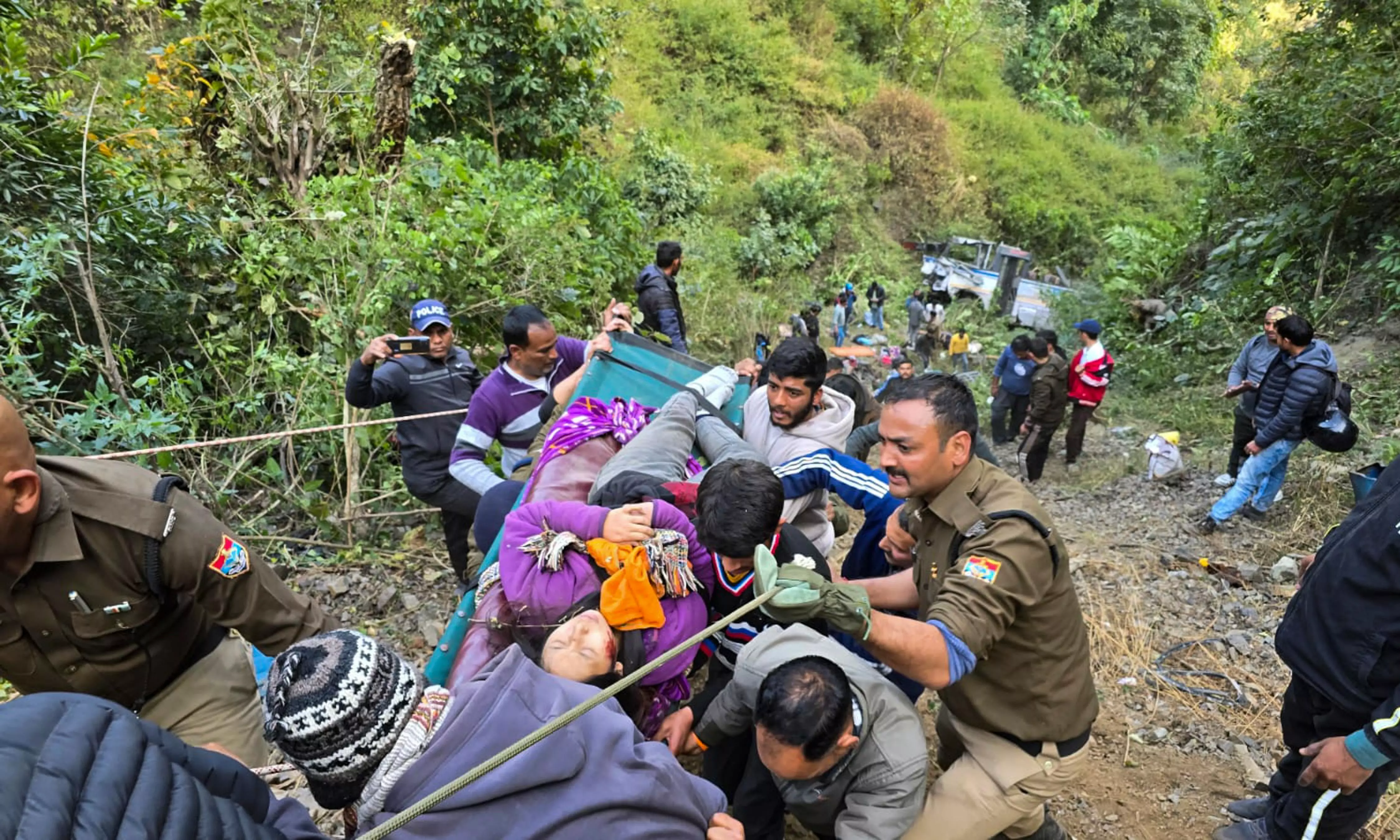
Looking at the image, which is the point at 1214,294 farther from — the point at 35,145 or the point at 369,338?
the point at 35,145

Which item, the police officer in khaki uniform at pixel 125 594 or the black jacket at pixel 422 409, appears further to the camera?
the black jacket at pixel 422 409

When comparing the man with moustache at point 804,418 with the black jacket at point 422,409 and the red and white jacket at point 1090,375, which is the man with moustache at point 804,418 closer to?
the black jacket at point 422,409

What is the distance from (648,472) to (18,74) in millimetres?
4120

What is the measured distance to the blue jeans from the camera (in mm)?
4477

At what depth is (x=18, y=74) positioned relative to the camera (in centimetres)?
367

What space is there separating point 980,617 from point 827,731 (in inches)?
16.4

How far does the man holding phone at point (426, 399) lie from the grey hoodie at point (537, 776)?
2.08m

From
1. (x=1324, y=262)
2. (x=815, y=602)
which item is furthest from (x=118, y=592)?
(x=1324, y=262)

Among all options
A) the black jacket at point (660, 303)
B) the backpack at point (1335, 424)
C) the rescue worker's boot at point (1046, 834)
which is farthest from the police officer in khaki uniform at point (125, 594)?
the backpack at point (1335, 424)

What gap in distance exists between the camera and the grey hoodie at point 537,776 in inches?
45.7

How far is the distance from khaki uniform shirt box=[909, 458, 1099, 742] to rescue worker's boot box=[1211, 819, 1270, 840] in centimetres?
92

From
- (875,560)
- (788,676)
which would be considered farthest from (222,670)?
(875,560)

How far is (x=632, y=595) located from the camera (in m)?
1.87

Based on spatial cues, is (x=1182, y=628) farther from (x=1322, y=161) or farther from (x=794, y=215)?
(x=794, y=215)
